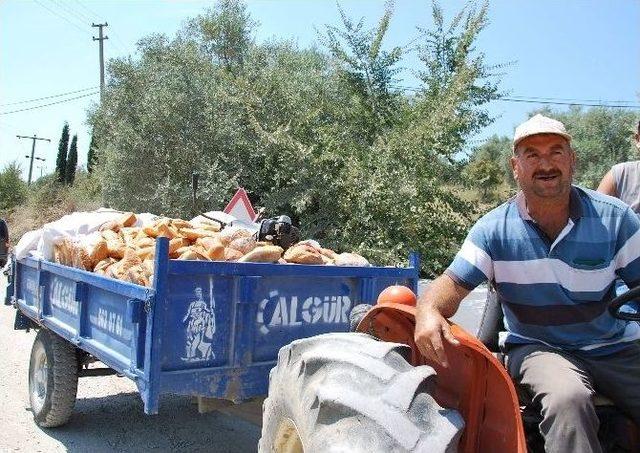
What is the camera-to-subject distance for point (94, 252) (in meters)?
4.82

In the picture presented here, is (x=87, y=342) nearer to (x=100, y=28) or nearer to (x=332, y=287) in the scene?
(x=332, y=287)

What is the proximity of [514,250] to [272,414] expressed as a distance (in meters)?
1.12

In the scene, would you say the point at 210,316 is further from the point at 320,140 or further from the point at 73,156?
the point at 73,156

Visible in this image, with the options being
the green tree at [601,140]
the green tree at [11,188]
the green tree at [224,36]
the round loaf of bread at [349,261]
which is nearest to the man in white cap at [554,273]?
the round loaf of bread at [349,261]

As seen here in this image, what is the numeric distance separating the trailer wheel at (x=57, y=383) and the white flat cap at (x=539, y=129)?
4.11 m

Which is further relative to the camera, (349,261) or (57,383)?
(57,383)

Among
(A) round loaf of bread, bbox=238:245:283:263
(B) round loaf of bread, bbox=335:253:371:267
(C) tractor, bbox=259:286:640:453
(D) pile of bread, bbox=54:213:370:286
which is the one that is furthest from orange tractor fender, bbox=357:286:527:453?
(B) round loaf of bread, bbox=335:253:371:267

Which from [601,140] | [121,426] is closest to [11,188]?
[601,140]

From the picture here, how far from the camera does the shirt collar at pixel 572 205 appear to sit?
230 cm

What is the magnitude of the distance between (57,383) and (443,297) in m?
3.88

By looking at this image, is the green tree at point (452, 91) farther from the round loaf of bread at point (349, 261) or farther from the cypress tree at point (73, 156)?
the cypress tree at point (73, 156)

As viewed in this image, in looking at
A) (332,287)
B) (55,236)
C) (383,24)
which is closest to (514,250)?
(332,287)

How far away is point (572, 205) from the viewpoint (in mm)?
2334

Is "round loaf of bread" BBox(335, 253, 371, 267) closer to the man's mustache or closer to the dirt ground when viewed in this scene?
the dirt ground
